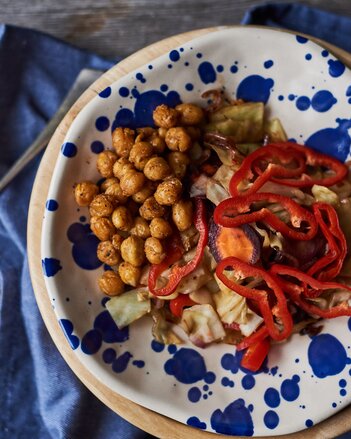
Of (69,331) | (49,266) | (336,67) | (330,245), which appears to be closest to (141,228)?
(49,266)

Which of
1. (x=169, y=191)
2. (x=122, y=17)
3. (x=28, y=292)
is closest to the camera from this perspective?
(x=169, y=191)

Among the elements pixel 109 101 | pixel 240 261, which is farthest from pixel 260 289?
pixel 109 101

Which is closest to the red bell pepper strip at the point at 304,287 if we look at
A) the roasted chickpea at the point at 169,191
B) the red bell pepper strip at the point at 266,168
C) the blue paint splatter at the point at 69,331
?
the red bell pepper strip at the point at 266,168

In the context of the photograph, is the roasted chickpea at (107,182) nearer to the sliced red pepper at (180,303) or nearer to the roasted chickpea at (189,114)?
the roasted chickpea at (189,114)

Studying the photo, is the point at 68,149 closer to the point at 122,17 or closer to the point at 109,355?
the point at 109,355

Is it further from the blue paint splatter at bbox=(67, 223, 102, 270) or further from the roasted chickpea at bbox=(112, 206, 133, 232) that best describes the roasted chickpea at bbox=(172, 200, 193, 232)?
the blue paint splatter at bbox=(67, 223, 102, 270)

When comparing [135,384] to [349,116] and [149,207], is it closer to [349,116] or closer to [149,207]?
[149,207]
